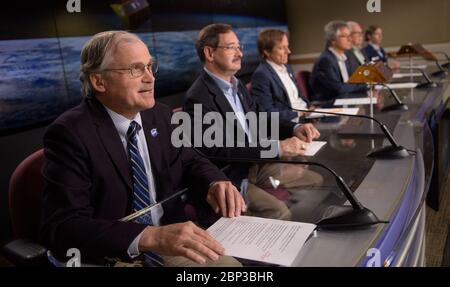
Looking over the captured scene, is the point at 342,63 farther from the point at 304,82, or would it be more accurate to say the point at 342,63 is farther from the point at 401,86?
the point at 401,86

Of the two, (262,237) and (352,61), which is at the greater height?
(352,61)

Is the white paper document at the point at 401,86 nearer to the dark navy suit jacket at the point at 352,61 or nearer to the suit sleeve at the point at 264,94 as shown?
the dark navy suit jacket at the point at 352,61

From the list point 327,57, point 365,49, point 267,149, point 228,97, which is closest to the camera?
point 267,149

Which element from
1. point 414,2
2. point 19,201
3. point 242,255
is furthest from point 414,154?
point 414,2

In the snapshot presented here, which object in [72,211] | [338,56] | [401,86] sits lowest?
[401,86]

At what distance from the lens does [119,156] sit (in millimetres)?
1219

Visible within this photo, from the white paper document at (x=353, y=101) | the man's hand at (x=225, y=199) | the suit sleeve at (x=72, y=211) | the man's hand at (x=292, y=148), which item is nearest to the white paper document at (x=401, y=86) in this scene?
the white paper document at (x=353, y=101)

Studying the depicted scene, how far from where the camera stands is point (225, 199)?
119cm

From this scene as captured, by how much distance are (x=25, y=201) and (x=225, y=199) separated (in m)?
0.61

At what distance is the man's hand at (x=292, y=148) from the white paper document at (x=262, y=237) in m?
0.65

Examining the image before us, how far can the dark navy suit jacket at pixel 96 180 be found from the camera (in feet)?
3.23

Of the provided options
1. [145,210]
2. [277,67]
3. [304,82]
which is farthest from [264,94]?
[145,210]

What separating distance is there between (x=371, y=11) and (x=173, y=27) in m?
3.26
